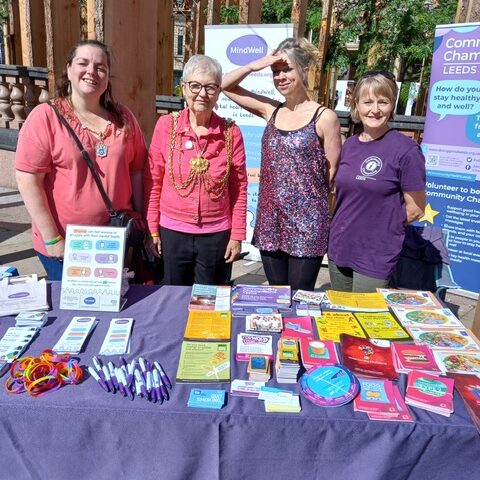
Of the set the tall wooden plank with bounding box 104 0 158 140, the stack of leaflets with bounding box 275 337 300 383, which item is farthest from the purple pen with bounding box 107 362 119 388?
the tall wooden plank with bounding box 104 0 158 140

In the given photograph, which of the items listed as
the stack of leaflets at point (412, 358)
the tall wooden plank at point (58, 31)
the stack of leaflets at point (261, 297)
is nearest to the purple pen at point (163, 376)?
the stack of leaflets at point (261, 297)

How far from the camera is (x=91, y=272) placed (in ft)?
5.59

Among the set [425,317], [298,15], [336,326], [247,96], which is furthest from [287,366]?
[298,15]

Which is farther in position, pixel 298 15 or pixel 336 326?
pixel 298 15

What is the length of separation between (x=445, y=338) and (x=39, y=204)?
1.72m

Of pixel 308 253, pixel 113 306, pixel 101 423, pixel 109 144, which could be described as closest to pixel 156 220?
pixel 109 144

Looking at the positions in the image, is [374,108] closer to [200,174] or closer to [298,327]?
[200,174]

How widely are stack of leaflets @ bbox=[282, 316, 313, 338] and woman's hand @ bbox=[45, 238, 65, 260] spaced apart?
1.05 m

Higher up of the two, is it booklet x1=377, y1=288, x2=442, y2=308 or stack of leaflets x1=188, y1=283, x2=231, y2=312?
booklet x1=377, y1=288, x2=442, y2=308

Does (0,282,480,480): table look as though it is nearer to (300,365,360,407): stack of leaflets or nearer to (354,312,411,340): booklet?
(300,365,360,407): stack of leaflets

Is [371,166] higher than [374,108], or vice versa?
[374,108]

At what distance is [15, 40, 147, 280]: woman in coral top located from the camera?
1813mm

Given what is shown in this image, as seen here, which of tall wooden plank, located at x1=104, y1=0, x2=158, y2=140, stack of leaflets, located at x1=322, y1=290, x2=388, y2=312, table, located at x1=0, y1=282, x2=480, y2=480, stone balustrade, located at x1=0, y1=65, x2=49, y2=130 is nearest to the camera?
table, located at x1=0, y1=282, x2=480, y2=480

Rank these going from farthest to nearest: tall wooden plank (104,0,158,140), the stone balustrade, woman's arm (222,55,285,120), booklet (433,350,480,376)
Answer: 1. the stone balustrade
2. tall wooden plank (104,0,158,140)
3. woman's arm (222,55,285,120)
4. booklet (433,350,480,376)
